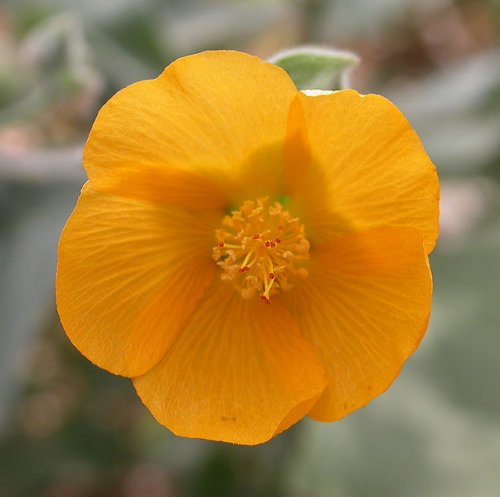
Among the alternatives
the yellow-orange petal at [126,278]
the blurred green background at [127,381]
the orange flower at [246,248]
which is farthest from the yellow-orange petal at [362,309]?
the blurred green background at [127,381]

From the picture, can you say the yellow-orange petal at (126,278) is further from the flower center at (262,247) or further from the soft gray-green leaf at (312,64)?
the soft gray-green leaf at (312,64)

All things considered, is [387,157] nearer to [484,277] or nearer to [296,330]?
[296,330]

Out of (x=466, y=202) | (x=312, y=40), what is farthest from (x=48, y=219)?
(x=466, y=202)

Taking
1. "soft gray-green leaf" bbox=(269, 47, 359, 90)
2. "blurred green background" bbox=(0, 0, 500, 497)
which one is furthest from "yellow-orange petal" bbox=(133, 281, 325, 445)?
"blurred green background" bbox=(0, 0, 500, 497)

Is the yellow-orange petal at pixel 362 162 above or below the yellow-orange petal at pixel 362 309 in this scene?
above

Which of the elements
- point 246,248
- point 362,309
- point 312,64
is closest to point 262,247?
point 246,248

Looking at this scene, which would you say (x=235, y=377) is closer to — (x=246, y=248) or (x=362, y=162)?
(x=246, y=248)
